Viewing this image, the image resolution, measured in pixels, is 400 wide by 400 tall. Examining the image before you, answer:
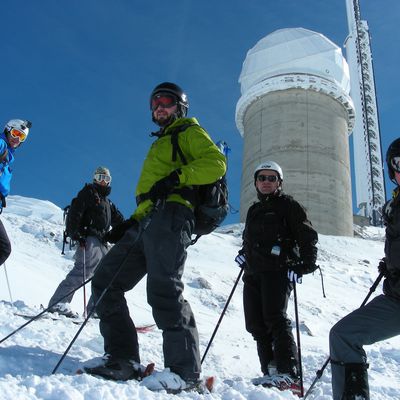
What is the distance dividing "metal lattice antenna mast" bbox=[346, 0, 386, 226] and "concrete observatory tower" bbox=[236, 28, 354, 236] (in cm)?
2475

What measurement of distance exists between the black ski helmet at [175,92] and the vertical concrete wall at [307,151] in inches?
793

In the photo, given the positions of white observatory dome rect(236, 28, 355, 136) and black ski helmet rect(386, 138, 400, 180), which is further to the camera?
white observatory dome rect(236, 28, 355, 136)

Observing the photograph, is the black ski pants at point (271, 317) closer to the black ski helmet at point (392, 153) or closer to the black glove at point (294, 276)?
the black glove at point (294, 276)

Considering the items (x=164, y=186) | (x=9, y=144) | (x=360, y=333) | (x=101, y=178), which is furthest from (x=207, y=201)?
(x=101, y=178)

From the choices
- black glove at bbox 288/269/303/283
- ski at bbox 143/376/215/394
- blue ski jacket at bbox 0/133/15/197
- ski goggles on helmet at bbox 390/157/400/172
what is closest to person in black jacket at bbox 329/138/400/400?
ski goggles on helmet at bbox 390/157/400/172

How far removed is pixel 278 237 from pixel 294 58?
24.2 meters

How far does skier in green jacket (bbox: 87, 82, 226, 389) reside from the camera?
3.48 meters

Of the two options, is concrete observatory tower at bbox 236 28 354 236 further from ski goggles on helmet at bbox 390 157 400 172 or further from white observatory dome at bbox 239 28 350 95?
ski goggles on helmet at bbox 390 157 400 172

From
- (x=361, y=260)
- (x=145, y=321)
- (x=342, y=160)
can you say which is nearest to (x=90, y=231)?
(x=145, y=321)

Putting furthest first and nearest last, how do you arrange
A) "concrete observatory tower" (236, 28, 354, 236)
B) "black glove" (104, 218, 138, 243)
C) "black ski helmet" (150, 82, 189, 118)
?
"concrete observatory tower" (236, 28, 354, 236), "black ski helmet" (150, 82, 189, 118), "black glove" (104, 218, 138, 243)

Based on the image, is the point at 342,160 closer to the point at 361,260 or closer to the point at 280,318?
the point at 361,260

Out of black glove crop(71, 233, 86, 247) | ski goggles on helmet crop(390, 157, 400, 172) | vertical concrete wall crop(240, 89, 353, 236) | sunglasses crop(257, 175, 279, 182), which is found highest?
vertical concrete wall crop(240, 89, 353, 236)

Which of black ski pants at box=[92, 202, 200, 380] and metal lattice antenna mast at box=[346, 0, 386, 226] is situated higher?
metal lattice antenna mast at box=[346, 0, 386, 226]

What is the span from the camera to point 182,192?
3836 mm
